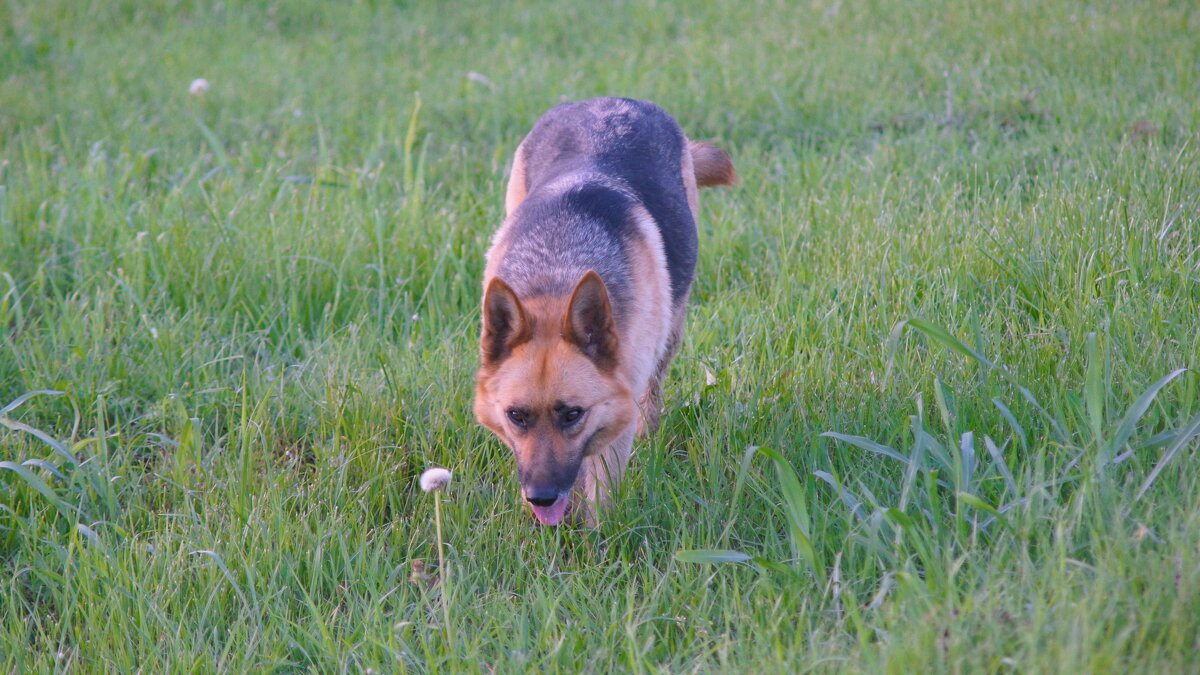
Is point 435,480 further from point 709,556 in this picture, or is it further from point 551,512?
point 709,556

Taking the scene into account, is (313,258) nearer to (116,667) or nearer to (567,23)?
(116,667)

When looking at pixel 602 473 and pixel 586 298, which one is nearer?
pixel 586 298

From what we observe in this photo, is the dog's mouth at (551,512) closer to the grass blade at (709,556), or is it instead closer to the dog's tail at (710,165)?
the grass blade at (709,556)

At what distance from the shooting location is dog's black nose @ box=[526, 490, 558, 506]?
302 cm

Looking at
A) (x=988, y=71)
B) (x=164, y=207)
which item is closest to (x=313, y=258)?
(x=164, y=207)

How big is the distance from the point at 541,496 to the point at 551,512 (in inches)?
6.5

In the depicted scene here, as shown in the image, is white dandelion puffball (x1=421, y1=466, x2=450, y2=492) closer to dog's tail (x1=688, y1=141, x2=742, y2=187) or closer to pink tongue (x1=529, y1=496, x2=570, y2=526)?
pink tongue (x1=529, y1=496, x2=570, y2=526)

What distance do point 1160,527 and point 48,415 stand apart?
13.8 feet

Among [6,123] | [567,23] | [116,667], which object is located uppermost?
[567,23]

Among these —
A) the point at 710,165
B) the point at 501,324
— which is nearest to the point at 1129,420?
the point at 501,324

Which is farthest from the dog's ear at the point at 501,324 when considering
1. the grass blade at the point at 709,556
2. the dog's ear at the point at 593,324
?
the grass blade at the point at 709,556

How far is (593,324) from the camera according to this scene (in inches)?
129

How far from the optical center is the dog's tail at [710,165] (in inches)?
195

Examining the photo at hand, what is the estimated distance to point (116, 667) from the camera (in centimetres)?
287
